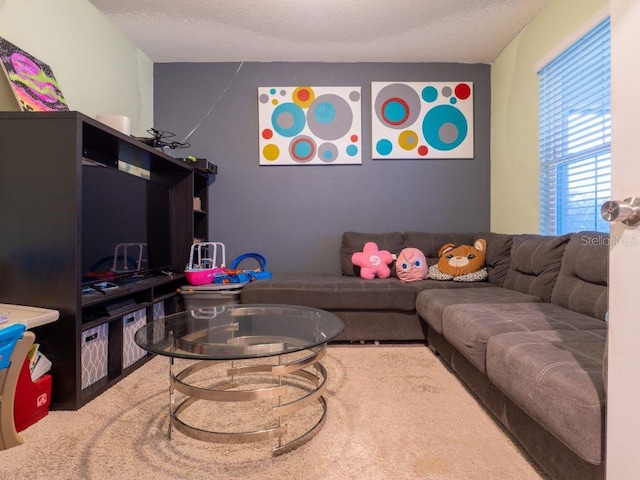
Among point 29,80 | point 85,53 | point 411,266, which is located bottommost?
point 411,266

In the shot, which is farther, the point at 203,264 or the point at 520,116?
the point at 203,264

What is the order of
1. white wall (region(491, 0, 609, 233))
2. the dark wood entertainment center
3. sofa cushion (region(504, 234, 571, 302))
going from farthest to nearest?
white wall (region(491, 0, 609, 233)), sofa cushion (region(504, 234, 571, 302)), the dark wood entertainment center

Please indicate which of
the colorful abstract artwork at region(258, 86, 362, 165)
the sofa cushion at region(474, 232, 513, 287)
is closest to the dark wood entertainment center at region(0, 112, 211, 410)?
the colorful abstract artwork at region(258, 86, 362, 165)

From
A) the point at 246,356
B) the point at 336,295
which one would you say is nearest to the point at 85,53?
the point at 336,295

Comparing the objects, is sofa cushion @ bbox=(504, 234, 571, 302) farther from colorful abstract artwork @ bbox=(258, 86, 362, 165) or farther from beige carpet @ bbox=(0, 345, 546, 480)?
colorful abstract artwork @ bbox=(258, 86, 362, 165)

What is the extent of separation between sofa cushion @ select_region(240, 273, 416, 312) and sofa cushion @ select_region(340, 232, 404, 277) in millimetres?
545

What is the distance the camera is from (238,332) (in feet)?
5.70

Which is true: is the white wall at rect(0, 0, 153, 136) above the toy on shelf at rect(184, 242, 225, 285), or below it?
above

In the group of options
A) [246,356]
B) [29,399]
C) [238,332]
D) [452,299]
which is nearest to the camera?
[246,356]

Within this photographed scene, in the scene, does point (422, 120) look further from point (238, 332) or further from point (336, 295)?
point (238, 332)

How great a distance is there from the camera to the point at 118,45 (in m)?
3.09

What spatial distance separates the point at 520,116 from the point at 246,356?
3.10 m

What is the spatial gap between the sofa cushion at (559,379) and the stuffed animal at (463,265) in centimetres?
147

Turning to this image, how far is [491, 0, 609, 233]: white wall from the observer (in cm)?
271
